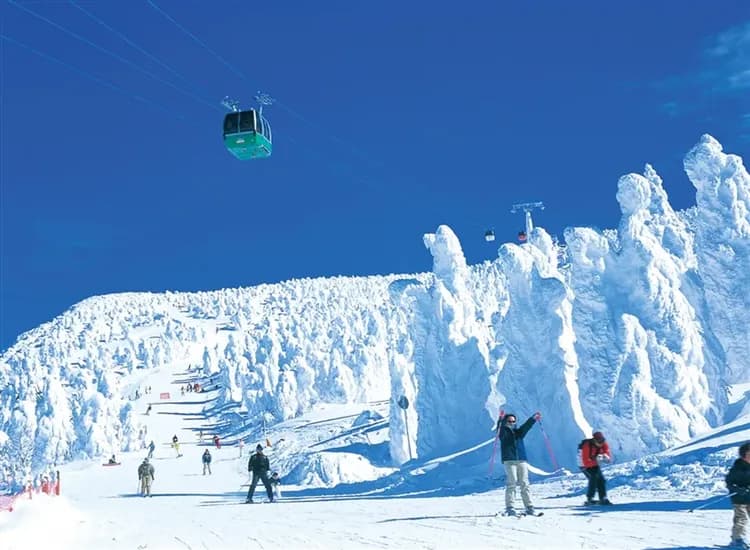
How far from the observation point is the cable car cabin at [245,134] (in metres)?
21.5

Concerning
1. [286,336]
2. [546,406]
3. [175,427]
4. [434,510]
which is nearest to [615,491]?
[434,510]

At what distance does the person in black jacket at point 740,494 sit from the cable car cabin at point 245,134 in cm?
1555

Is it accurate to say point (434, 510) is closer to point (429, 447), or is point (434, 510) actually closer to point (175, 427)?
point (429, 447)

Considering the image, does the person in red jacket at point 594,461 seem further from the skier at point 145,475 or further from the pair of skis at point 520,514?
the skier at point 145,475

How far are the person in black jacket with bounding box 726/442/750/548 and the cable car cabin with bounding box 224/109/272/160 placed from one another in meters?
15.5

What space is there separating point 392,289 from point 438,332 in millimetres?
4397

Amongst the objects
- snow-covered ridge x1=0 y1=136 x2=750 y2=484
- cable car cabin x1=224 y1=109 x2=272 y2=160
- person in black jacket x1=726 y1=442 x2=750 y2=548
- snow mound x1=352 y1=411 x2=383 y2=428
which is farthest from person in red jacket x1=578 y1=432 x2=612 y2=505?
snow mound x1=352 y1=411 x2=383 y2=428

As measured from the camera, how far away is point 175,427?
314 feet

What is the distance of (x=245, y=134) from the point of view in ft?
70.6

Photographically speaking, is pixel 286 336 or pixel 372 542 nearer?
pixel 372 542

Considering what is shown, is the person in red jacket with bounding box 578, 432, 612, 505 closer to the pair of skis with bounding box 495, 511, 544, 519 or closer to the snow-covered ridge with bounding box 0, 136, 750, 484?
the pair of skis with bounding box 495, 511, 544, 519

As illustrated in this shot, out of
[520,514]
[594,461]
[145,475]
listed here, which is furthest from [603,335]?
[520,514]

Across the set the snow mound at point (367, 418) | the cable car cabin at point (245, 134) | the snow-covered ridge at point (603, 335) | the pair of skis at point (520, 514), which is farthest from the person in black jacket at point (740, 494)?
the snow mound at point (367, 418)

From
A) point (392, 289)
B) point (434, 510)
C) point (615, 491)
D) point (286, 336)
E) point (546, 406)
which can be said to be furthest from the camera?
point (286, 336)
